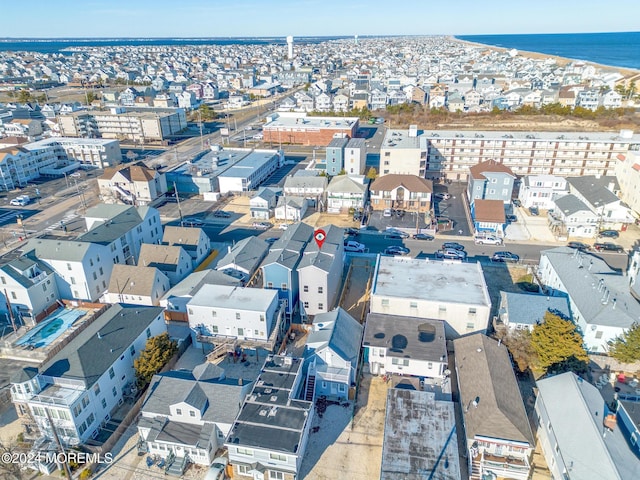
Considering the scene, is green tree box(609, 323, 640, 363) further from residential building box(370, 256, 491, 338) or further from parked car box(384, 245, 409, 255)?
parked car box(384, 245, 409, 255)

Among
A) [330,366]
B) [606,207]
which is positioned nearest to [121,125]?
[330,366]

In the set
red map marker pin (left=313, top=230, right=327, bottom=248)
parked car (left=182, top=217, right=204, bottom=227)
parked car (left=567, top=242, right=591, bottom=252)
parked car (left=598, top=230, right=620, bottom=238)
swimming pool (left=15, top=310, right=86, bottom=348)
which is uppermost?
red map marker pin (left=313, top=230, right=327, bottom=248)

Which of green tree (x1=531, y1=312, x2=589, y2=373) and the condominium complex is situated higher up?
the condominium complex

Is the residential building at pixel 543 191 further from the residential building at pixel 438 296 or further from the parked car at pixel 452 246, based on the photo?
the residential building at pixel 438 296

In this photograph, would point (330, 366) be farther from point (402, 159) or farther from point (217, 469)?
point (402, 159)

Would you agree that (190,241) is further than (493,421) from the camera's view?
Yes

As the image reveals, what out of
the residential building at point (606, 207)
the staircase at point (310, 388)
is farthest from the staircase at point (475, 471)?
the residential building at point (606, 207)

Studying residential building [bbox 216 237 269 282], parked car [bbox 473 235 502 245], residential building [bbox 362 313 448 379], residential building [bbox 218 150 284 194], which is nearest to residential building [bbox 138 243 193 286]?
residential building [bbox 216 237 269 282]

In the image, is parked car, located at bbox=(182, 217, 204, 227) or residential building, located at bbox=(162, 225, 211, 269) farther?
parked car, located at bbox=(182, 217, 204, 227)
